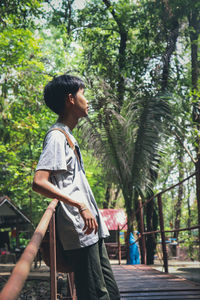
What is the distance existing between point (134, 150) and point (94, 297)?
8.17m

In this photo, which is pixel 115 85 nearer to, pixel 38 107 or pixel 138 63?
pixel 138 63

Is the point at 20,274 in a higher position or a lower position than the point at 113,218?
lower

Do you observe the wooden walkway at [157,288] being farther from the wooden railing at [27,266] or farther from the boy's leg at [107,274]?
the wooden railing at [27,266]

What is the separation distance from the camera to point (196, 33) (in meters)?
13.3

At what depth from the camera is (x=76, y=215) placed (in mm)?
1832

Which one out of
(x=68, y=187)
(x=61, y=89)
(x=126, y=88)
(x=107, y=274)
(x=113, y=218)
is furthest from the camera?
(x=113, y=218)

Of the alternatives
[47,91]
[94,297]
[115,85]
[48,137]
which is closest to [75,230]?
[94,297]

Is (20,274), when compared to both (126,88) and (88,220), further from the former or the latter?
(126,88)

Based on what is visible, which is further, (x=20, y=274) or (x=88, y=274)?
(x=88, y=274)

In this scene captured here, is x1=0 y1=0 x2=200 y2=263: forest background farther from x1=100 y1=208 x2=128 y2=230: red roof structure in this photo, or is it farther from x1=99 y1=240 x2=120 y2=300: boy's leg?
x1=100 y1=208 x2=128 y2=230: red roof structure

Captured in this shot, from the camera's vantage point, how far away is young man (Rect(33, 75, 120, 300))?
177 centimetres

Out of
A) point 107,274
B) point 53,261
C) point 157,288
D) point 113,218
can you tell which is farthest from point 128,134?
point 113,218

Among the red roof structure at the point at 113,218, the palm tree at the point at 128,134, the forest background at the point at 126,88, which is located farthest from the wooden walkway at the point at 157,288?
the red roof structure at the point at 113,218

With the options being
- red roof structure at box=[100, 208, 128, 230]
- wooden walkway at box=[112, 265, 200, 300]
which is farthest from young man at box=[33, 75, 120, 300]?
red roof structure at box=[100, 208, 128, 230]
